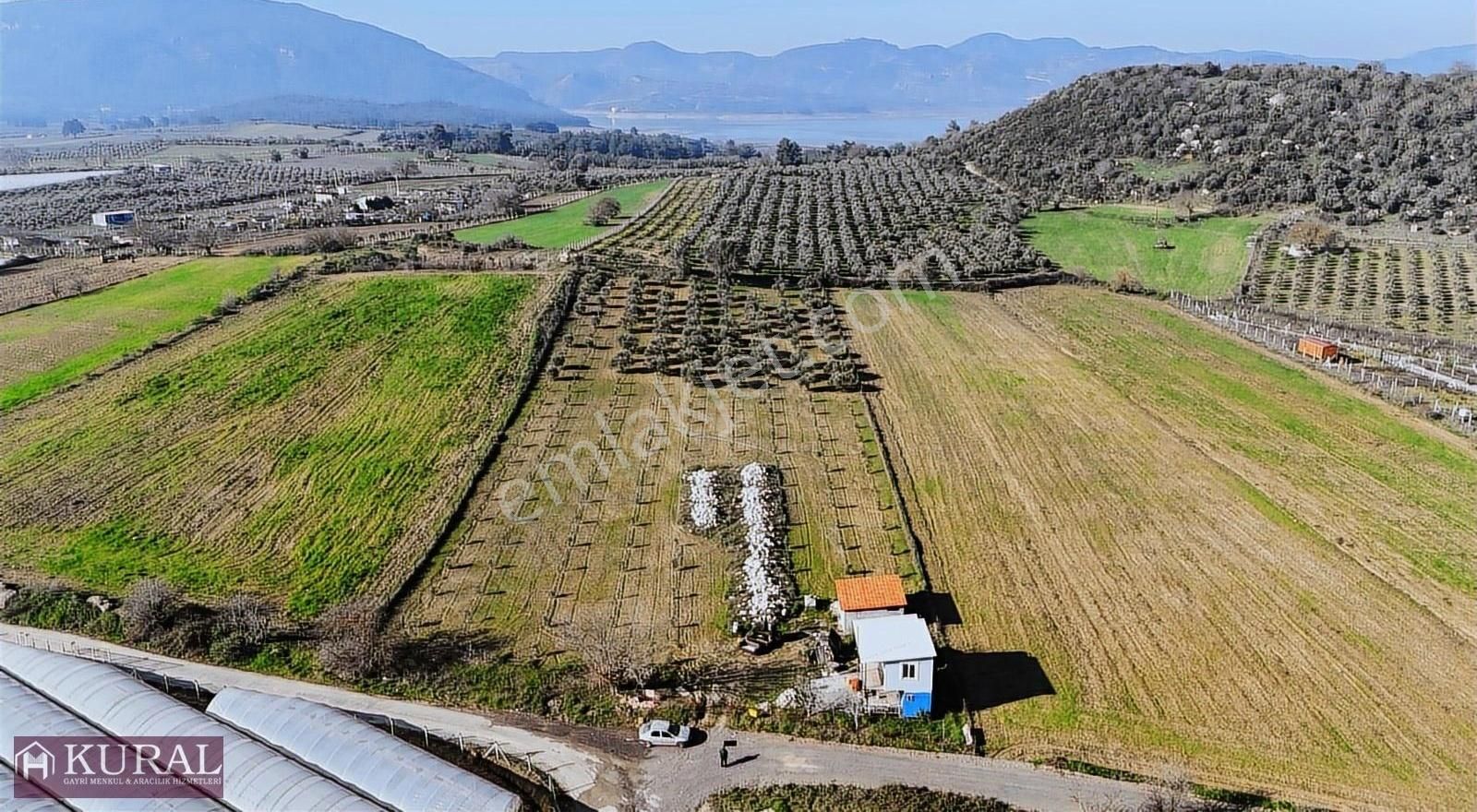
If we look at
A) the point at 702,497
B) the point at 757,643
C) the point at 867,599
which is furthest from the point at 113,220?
the point at 867,599

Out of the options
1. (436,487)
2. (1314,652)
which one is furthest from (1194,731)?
(436,487)

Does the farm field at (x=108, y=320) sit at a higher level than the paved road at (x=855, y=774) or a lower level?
higher

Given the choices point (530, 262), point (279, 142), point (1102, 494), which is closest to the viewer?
point (1102, 494)

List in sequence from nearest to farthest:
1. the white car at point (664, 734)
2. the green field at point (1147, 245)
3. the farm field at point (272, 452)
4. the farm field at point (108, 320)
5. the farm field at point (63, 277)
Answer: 1. the white car at point (664, 734)
2. the farm field at point (272, 452)
3. the farm field at point (108, 320)
4. the farm field at point (63, 277)
5. the green field at point (1147, 245)

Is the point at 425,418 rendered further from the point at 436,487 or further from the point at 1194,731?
the point at 1194,731

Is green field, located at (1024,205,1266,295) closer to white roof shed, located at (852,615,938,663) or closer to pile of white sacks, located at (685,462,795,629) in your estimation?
pile of white sacks, located at (685,462,795,629)

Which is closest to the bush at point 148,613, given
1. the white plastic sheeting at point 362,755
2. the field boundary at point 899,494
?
the white plastic sheeting at point 362,755

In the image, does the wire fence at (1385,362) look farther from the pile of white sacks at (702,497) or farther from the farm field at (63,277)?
the farm field at (63,277)
